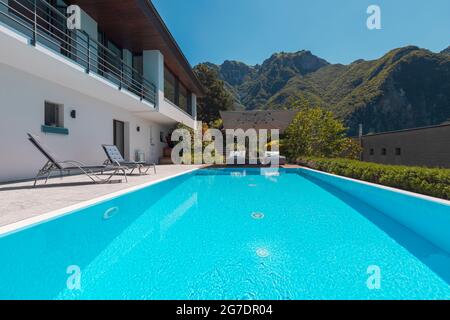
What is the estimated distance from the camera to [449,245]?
3.12 meters

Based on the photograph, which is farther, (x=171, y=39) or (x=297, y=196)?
(x=171, y=39)

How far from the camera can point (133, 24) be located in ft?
Result: 31.9

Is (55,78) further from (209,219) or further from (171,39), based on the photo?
(209,219)

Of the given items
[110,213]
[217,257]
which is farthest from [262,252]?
[110,213]

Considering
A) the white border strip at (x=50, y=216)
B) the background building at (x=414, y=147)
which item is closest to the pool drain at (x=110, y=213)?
the white border strip at (x=50, y=216)

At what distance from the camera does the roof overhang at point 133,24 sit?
8.53 m

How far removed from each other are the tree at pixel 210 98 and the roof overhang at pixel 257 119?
18595 mm

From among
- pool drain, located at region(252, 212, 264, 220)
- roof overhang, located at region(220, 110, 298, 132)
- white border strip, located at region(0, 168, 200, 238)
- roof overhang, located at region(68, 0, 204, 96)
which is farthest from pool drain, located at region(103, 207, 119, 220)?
roof overhang, located at region(220, 110, 298, 132)

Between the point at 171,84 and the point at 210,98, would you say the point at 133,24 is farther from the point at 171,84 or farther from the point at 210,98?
the point at 210,98

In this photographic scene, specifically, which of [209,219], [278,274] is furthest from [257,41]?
[278,274]

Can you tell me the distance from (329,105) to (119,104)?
49980 mm

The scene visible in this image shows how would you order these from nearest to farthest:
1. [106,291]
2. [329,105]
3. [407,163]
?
[106,291], [407,163], [329,105]

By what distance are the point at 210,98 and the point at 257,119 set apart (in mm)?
21577

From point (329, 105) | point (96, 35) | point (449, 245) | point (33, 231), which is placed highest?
point (329, 105)
